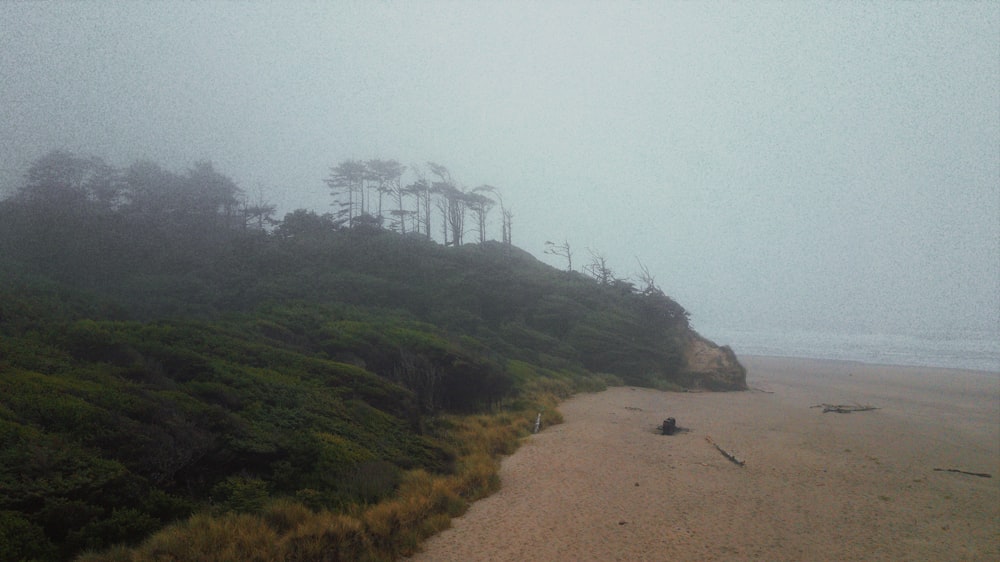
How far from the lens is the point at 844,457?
12.3m

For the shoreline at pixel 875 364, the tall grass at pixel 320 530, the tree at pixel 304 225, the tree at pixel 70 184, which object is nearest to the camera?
the tall grass at pixel 320 530

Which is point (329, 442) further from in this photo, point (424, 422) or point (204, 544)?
point (424, 422)

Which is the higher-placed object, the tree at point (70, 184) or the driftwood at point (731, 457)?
the tree at point (70, 184)

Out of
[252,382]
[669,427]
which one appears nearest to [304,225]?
[252,382]

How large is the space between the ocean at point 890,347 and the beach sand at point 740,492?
3060cm

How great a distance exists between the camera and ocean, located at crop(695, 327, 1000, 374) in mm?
41406

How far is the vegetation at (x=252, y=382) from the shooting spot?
18.2ft

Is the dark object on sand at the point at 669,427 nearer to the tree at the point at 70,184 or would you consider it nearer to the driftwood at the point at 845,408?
the driftwood at the point at 845,408

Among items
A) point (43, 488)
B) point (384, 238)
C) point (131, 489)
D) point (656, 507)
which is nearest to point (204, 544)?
point (131, 489)

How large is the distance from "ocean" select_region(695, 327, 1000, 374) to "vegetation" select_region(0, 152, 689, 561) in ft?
88.1

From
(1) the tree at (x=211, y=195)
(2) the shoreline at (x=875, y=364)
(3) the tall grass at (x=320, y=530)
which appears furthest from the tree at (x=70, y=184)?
(2) the shoreline at (x=875, y=364)

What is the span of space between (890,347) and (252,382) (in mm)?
63853

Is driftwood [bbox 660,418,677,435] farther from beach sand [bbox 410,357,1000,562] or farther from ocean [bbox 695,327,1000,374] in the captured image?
ocean [bbox 695,327,1000,374]

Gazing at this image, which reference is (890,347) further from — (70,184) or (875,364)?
(70,184)
